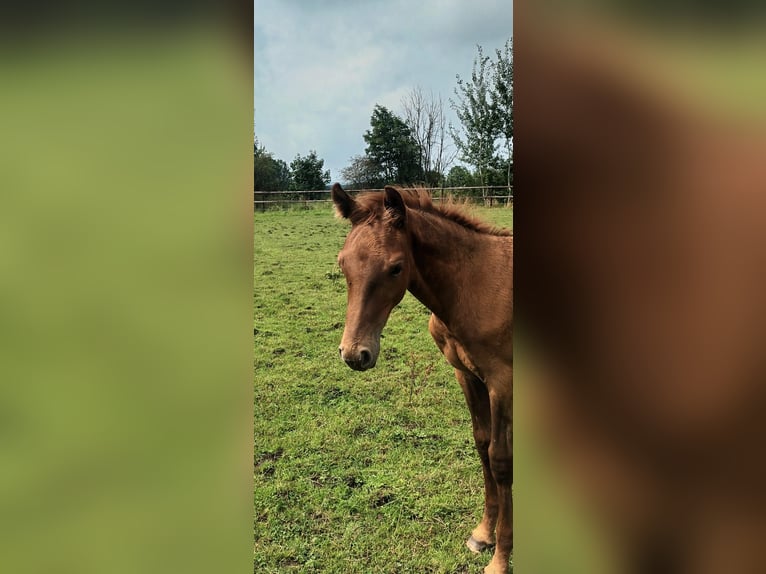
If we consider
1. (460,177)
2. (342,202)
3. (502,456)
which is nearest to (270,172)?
(342,202)

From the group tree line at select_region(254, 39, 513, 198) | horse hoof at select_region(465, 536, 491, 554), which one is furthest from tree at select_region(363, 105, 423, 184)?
horse hoof at select_region(465, 536, 491, 554)

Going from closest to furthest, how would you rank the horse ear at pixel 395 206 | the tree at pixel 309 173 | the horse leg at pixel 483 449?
the horse ear at pixel 395 206, the tree at pixel 309 173, the horse leg at pixel 483 449

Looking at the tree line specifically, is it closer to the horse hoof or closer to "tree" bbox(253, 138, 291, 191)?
"tree" bbox(253, 138, 291, 191)

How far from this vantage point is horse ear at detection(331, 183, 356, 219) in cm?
→ 126

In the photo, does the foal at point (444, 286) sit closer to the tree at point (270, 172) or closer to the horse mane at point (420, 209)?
the horse mane at point (420, 209)

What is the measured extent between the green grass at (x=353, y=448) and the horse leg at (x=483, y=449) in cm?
5

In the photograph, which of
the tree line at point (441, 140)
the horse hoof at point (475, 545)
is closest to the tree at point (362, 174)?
the tree line at point (441, 140)

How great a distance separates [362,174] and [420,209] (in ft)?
0.69

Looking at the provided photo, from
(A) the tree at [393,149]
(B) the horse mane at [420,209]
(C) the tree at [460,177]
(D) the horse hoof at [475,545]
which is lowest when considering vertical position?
(D) the horse hoof at [475,545]

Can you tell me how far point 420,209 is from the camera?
55.5 inches

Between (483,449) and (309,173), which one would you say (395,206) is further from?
(483,449)

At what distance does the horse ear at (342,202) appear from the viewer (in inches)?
49.8
